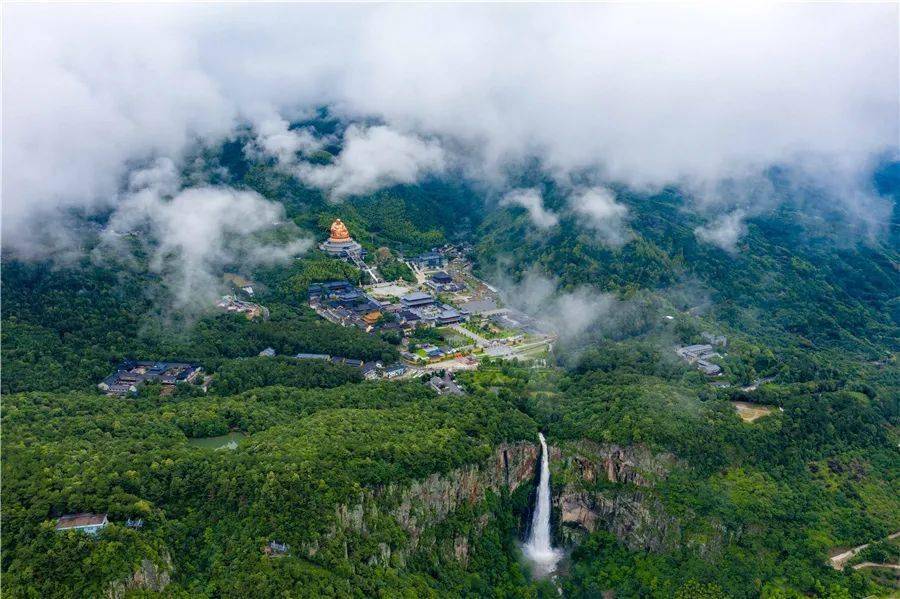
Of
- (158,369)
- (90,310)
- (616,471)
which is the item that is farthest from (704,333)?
(90,310)

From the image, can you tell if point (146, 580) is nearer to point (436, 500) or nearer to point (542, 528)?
point (436, 500)

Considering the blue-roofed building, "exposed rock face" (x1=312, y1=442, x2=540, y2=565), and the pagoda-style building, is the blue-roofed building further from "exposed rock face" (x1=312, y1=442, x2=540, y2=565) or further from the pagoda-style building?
"exposed rock face" (x1=312, y1=442, x2=540, y2=565)

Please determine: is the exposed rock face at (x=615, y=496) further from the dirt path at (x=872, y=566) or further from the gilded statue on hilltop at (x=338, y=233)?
the gilded statue on hilltop at (x=338, y=233)

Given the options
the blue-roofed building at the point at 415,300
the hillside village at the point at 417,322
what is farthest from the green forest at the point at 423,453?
the blue-roofed building at the point at 415,300

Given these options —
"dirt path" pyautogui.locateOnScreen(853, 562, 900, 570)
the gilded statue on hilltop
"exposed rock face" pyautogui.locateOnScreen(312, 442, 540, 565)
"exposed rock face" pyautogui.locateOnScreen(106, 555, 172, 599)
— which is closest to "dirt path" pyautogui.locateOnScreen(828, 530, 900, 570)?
"dirt path" pyautogui.locateOnScreen(853, 562, 900, 570)

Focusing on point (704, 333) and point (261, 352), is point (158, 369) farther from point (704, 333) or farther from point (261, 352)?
point (704, 333)
